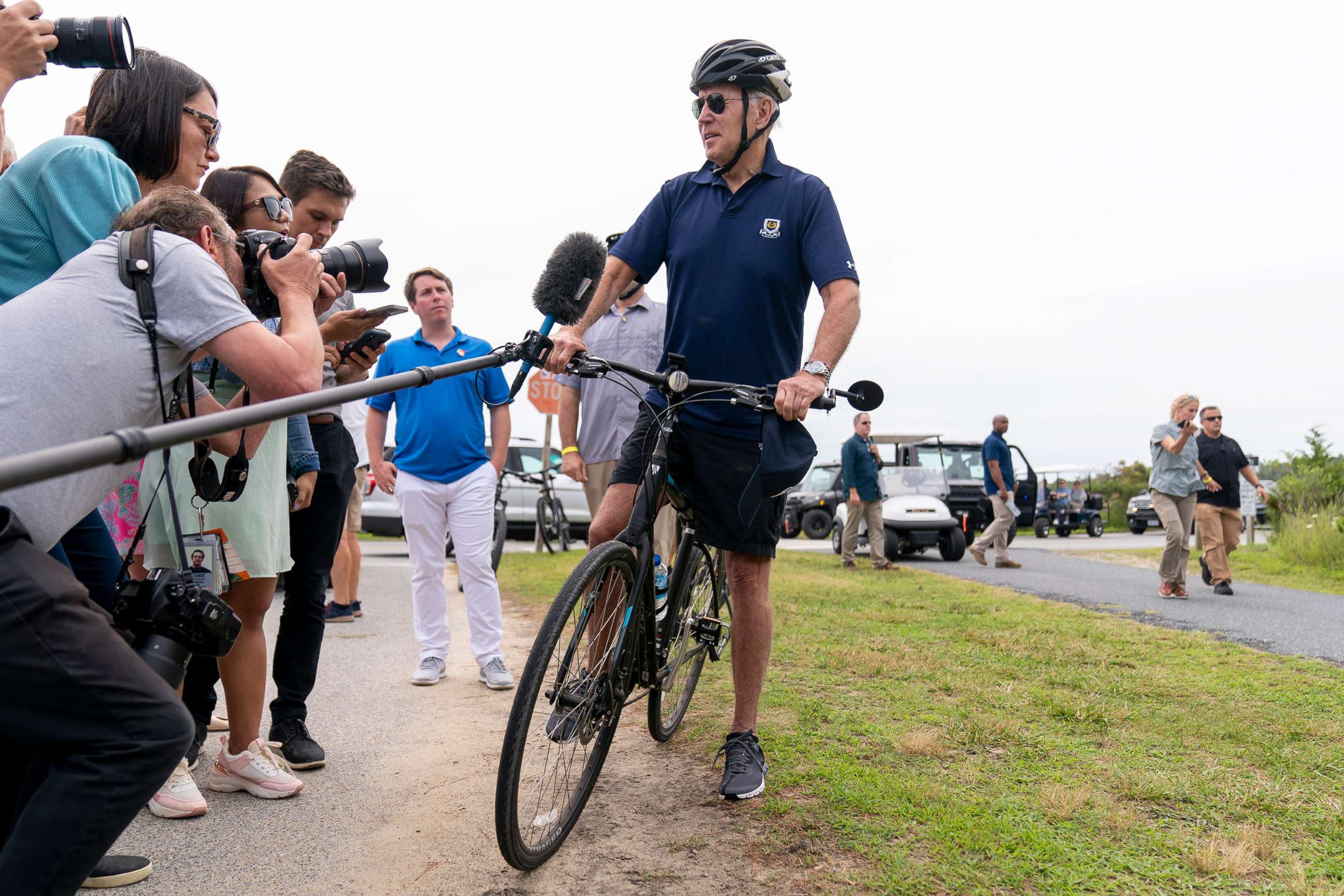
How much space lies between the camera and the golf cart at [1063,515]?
29.7m

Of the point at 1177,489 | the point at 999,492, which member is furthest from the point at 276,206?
the point at 999,492

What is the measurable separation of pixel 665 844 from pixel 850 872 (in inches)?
20.2

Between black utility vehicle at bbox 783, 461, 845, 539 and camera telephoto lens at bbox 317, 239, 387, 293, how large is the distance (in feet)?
68.8

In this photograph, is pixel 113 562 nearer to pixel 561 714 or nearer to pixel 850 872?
pixel 561 714

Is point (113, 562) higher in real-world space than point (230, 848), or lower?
higher

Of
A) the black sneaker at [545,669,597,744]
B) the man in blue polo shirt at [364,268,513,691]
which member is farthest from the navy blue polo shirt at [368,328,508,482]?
the black sneaker at [545,669,597,744]

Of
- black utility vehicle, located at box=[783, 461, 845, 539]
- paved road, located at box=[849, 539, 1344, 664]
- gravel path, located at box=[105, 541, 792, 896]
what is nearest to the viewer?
gravel path, located at box=[105, 541, 792, 896]

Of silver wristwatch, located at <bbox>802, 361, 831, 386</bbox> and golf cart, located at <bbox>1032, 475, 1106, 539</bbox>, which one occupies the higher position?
silver wristwatch, located at <bbox>802, 361, 831, 386</bbox>

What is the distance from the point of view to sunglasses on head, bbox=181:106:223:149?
2510 millimetres

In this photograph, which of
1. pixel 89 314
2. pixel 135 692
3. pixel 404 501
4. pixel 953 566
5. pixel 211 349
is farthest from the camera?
pixel 953 566

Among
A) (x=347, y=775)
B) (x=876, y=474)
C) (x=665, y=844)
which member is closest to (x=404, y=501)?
(x=347, y=775)

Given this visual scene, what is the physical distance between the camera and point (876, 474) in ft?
43.1

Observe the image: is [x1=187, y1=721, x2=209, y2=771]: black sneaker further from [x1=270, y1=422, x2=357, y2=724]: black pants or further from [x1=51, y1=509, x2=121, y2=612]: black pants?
[x1=51, y1=509, x2=121, y2=612]: black pants

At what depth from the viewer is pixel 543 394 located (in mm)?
14547
